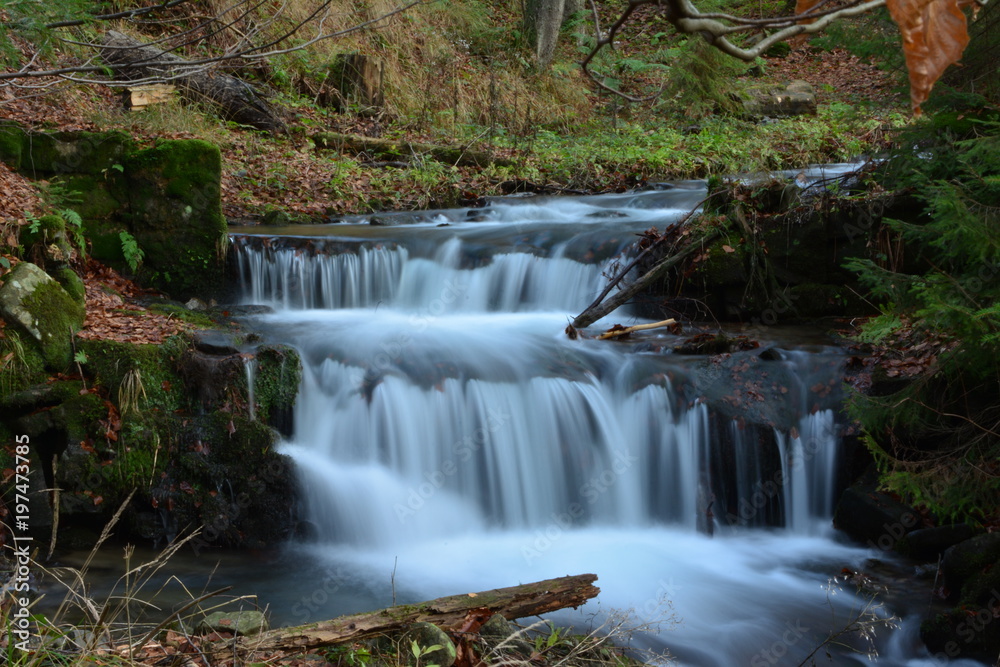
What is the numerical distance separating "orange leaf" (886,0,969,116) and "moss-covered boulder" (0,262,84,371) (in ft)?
21.4

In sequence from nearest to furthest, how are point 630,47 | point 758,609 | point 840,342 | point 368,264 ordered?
point 758,609 → point 840,342 → point 368,264 → point 630,47

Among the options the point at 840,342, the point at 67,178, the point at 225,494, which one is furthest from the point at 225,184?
the point at 840,342

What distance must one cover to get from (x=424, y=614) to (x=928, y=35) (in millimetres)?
3379

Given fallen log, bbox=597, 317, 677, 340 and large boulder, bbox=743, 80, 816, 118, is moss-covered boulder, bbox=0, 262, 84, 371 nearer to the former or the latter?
fallen log, bbox=597, 317, 677, 340

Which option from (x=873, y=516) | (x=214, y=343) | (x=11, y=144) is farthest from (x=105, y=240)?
(x=873, y=516)

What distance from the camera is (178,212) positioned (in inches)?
332

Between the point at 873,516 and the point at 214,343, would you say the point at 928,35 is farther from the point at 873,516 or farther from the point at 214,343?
the point at 214,343

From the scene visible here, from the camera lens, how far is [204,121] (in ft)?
40.3

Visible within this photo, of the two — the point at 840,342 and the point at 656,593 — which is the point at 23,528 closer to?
the point at 656,593

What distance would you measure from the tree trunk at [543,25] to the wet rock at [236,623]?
1637cm

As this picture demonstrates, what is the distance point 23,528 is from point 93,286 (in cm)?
283

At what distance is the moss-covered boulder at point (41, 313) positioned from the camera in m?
6.06
